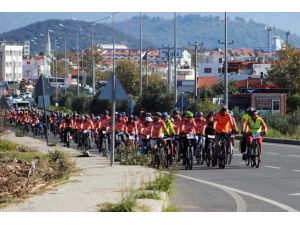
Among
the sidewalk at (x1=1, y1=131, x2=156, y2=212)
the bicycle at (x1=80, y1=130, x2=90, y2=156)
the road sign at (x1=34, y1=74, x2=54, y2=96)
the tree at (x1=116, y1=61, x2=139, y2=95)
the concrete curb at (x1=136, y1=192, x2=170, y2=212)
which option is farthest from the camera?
the tree at (x1=116, y1=61, x2=139, y2=95)

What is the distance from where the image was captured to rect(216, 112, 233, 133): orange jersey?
24.4 meters

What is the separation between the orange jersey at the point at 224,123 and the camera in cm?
2442

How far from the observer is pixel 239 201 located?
15.6 m

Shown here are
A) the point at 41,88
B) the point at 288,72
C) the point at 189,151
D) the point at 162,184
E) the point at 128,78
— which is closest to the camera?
the point at 162,184

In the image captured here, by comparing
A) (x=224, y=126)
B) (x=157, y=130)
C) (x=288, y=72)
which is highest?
(x=288, y=72)

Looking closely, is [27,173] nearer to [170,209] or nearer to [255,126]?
[170,209]

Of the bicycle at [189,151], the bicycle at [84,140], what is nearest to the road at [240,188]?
the bicycle at [189,151]

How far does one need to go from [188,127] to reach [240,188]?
7035 millimetres

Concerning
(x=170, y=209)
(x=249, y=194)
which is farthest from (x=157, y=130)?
(x=170, y=209)

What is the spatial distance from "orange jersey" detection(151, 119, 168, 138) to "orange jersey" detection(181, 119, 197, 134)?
76 cm

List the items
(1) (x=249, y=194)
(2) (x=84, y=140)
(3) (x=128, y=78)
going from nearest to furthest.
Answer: (1) (x=249, y=194)
(2) (x=84, y=140)
(3) (x=128, y=78)

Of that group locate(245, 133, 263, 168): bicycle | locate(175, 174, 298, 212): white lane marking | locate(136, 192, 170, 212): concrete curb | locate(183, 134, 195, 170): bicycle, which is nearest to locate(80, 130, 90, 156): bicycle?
locate(183, 134, 195, 170): bicycle

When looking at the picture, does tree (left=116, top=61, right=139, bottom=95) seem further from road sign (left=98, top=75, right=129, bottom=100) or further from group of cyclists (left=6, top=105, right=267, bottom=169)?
road sign (left=98, top=75, right=129, bottom=100)

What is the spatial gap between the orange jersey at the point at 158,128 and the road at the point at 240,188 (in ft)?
3.86
